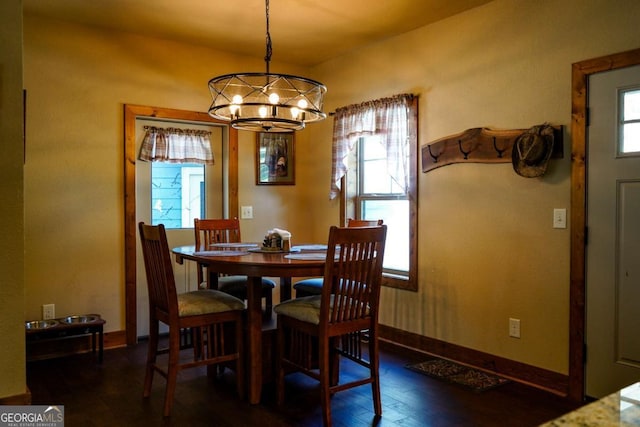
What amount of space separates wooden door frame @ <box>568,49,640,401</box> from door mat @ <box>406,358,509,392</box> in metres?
0.46

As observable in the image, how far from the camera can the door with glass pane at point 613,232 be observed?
255cm

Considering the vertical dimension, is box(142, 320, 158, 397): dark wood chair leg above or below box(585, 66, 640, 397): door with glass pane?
below

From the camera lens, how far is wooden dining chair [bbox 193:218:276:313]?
3486 mm

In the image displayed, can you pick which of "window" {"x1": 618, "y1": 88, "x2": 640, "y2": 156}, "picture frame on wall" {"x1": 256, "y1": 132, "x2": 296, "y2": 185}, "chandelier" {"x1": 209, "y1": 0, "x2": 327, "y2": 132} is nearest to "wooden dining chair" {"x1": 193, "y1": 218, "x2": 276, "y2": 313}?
"picture frame on wall" {"x1": 256, "y1": 132, "x2": 296, "y2": 185}

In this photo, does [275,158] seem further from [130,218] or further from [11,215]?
[11,215]

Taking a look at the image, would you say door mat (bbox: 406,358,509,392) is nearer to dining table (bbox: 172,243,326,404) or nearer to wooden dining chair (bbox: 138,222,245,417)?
dining table (bbox: 172,243,326,404)

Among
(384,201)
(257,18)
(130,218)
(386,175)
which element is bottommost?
(130,218)

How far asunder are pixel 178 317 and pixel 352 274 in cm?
99

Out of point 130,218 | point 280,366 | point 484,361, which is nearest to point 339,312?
point 280,366

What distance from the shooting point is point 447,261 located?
354 cm

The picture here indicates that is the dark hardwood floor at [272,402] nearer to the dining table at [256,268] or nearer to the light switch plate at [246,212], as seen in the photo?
the dining table at [256,268]

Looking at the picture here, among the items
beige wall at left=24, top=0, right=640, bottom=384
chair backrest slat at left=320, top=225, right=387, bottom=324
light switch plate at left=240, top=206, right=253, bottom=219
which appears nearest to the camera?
chair backrest slat at left=320, top=225, right=387, bottom=324

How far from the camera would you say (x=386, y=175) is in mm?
4195

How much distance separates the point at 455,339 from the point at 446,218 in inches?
35.0
